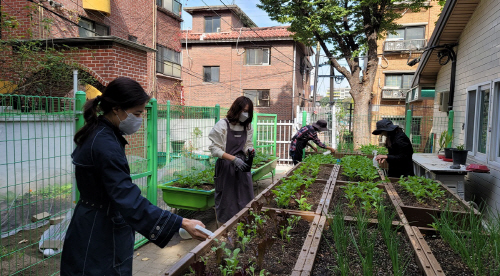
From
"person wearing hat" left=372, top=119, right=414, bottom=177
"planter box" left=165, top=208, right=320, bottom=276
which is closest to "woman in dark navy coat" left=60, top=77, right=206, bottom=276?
"planter box" left=165, top=208, right=320, bottom=276

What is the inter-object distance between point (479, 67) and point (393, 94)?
13.9 meters

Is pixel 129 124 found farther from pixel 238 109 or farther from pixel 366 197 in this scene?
pixel 366 197

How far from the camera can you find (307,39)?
12609 millimetres

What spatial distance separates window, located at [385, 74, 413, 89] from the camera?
19.4 m

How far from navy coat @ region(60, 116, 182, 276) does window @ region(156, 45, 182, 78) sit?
13.9 m

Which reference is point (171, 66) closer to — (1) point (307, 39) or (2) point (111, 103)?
(1) point (307, 39)

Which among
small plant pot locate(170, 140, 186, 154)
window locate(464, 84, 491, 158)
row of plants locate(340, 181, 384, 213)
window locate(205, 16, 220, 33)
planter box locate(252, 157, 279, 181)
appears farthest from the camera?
window locate(205, 16, 220, 33)

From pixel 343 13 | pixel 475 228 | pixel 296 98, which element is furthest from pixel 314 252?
pixel 296 98

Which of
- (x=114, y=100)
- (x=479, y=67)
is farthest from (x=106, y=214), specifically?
(x=479, y=67)

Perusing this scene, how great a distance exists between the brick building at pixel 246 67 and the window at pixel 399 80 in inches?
195

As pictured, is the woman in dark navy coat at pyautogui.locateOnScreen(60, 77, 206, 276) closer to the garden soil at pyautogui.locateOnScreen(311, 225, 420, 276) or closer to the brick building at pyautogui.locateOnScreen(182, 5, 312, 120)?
the garden soil at pyautogui.locateOnScreen(311, 225, 420, 276)

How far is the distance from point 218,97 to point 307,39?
9.76 metres

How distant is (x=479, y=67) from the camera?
6219mm

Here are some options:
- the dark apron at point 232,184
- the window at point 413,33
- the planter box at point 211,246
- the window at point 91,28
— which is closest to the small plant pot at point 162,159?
the dark apron at point 232,184
